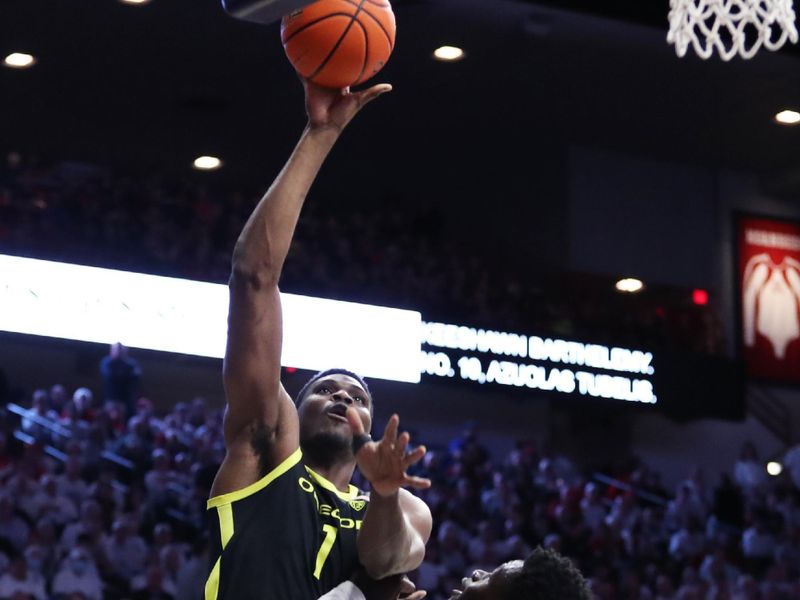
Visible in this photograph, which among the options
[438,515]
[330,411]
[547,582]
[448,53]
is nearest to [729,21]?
[330,411]

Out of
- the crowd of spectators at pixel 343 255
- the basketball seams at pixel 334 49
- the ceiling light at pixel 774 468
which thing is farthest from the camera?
the ceiling light at pixel 774 468

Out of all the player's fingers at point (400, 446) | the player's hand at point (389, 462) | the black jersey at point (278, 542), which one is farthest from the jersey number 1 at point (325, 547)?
the player's fingers at point (400, 446)

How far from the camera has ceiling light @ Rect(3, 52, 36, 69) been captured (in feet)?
52.4

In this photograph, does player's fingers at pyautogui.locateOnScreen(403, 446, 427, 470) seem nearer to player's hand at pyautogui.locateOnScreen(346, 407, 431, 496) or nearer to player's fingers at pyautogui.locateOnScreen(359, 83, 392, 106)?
player's hand at pyautogui.locateOnScreen(346, 407, 431, 496)

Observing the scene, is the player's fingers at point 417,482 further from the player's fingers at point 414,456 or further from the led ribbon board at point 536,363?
the led ribbon board at point 536,363

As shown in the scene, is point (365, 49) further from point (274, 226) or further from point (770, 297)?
point (770, 297)

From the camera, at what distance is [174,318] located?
14.1 meters

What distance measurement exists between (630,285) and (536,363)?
367cm

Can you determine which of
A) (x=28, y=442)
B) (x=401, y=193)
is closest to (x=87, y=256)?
(x=28, y=442)

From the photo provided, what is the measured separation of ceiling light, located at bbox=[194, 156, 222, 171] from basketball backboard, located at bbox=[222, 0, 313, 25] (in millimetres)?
15187

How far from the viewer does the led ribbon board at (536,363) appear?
607 inches

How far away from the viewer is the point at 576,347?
16047 millimetres

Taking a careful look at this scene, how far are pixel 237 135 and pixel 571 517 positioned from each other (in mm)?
7034

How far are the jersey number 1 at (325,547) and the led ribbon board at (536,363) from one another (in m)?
11.7
